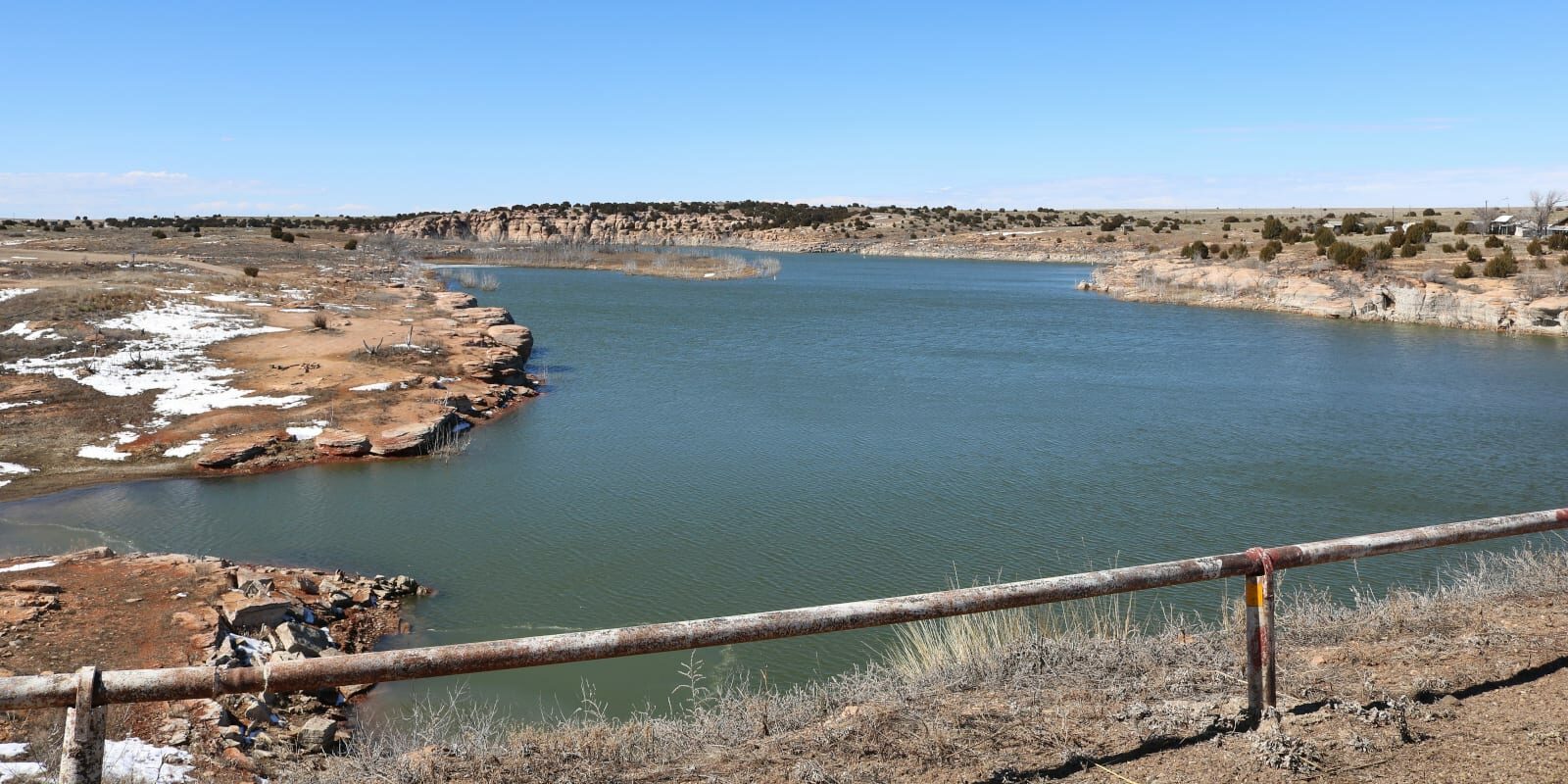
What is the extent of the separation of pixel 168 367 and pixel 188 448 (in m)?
6.26

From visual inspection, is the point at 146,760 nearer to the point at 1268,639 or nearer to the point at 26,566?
the point at 26,566

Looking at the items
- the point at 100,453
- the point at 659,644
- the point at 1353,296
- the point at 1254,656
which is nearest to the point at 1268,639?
the point at 1254,656

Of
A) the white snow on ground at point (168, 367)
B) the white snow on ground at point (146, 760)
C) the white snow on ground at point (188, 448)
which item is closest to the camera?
the white snow on ground at point (146, 760)

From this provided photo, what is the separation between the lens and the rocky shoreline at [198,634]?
6633 millimetres

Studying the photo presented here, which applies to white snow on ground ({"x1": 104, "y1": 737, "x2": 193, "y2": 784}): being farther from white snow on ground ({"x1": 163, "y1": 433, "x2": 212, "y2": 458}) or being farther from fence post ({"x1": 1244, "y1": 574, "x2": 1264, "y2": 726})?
white snow on ground ({"x1": 163, "y1": 433, "x2": 212, "y2": 458})

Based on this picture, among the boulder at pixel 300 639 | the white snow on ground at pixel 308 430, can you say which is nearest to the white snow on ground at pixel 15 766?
the boulder at pixel 300 639

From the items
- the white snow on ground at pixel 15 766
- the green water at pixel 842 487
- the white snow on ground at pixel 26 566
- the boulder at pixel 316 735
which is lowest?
the green water at pixel 842 487

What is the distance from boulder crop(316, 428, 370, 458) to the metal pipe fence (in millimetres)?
14058

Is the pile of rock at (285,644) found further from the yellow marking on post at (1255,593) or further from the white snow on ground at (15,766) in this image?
the yellow marking on post at (1255,593)

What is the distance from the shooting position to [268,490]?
51.5 ft

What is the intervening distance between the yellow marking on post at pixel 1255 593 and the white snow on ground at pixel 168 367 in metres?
19.0

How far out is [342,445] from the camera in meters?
17.6

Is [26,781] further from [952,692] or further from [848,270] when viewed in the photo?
[848,270]

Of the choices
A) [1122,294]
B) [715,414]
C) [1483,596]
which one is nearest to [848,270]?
[1122,294]
